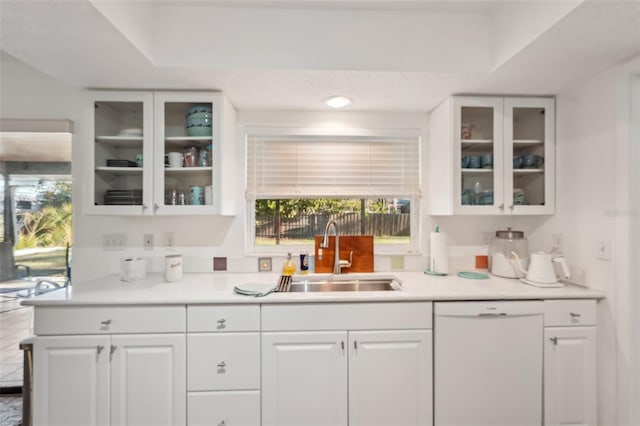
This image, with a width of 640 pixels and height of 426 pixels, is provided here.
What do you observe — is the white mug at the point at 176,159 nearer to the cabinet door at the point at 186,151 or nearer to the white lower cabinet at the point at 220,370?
the cabinet door at the point at 186,151

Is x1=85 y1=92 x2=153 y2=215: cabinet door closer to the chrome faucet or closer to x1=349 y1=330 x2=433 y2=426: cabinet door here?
the chrome faucet

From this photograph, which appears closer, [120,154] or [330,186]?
[120,154]

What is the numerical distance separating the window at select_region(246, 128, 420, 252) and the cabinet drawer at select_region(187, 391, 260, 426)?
3.26ft

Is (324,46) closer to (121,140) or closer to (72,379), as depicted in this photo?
(121,140)

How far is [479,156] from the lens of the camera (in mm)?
1933

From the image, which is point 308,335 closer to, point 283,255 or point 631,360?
point 283,255

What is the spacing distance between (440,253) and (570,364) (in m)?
0.91

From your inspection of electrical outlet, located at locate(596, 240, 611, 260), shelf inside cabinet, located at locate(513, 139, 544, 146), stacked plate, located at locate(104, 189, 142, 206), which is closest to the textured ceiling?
shelf inside cabinet, located at locate(513, 139, 544, 146)

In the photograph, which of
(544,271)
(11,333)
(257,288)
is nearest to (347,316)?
(257,288)

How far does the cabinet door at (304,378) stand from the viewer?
153 centimetres

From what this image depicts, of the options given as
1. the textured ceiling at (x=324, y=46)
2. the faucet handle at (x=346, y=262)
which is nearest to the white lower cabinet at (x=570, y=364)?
the faucet handle at (x=346, y=262)

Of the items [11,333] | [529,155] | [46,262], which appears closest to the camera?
[529,155]

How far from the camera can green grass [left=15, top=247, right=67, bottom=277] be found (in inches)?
90.4

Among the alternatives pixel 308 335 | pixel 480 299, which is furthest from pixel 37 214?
pixel 480 299
